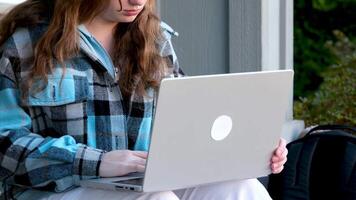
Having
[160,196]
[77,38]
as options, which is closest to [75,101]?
[77,38]

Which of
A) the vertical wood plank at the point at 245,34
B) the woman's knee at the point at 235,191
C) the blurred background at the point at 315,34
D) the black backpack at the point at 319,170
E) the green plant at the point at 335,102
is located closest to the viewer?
the woman's knee at the point at 235,191

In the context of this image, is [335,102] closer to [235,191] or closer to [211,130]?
[235,191]

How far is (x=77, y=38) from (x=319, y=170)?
3.30 ft

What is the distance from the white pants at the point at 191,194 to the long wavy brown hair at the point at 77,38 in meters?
0.29

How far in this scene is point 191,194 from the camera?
96.4 inches

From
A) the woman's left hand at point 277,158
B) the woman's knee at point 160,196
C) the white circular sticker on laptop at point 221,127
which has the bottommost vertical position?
the woman's knee at point 160,196

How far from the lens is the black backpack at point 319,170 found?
296 centimetres

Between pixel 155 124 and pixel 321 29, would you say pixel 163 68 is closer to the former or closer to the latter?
pixel 155 124

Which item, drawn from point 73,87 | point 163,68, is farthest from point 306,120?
point 73,87

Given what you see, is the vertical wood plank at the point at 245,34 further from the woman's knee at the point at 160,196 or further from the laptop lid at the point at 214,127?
the woman's knee at the point at 160,196

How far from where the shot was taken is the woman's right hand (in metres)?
2.23

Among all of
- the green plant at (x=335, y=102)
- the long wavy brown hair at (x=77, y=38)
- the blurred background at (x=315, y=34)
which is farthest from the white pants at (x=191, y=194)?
the blurred background at (x=315, y=34)

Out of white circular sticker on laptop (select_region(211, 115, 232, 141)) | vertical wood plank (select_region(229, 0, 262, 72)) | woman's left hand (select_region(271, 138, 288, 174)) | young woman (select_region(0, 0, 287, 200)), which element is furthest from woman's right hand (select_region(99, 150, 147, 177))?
vertical wood plank (select_region(229, 0, 262, 72))

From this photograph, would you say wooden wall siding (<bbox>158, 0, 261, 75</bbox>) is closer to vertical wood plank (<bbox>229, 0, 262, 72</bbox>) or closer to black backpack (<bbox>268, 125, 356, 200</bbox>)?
vertical wood plank (<bbox>229, 0, 262, 72</bbox>)
